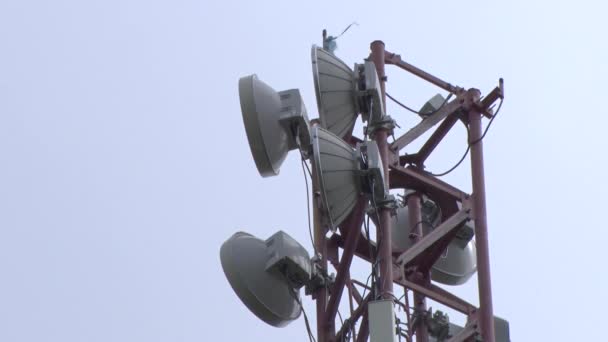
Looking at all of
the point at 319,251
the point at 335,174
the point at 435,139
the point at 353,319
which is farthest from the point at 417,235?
the point at 335,174

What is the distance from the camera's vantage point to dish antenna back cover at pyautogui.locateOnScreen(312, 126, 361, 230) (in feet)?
45.6

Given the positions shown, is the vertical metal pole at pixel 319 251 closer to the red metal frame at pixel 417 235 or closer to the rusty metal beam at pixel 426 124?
the red metal frame at pixel 417 235

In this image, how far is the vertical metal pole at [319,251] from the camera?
14625mm

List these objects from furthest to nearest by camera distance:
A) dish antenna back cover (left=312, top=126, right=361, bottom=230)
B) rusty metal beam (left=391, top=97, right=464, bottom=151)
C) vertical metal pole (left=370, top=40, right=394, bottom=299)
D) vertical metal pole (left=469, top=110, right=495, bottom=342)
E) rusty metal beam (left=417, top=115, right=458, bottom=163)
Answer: rusty metal beam (left=417, top=115, right=458, bottom=163) < rusty metal beam (left=391, top=97, right=464, bottom=151) < vertical metal pole (left=469, top=110, right=495, bottom=342) < vertical metal pole (left=370, top=40, right=394, bottom=299) < dish antenna back cover (left=312, top=126, right=361, bottom=230)

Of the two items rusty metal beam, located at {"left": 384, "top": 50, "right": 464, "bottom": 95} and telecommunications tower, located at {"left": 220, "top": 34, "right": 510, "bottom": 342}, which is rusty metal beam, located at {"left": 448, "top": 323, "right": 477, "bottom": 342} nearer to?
telecommunications tower, located at {"left": 220, "top": 34, "right": 510, "bottom": 342}

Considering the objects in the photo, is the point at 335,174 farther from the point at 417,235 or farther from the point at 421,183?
the point at 417,235

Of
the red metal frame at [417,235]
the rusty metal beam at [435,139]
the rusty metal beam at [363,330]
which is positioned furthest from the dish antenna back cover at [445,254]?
the rusty metal beam at [363,330]

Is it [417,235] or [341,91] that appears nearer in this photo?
[341,91]

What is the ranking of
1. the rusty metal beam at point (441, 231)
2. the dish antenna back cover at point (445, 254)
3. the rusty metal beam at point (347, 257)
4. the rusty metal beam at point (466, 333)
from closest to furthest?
the rusty metal beam at point (347, 257), the rusty metal beam at point (466, 333), the rusty metal beam at point (441, 231), the dish antenna back cover at point (445, 254)

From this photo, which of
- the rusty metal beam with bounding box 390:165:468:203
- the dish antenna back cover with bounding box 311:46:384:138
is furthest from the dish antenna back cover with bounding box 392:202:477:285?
the dish antenna back cover with bounding box 311:46:384:138

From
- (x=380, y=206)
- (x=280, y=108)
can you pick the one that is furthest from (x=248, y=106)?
(x=380, y=206)

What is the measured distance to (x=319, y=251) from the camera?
15297 mm

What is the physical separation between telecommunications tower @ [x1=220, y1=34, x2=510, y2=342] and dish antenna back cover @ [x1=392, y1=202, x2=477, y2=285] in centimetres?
74

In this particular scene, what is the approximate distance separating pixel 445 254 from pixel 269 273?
3.40 metres
